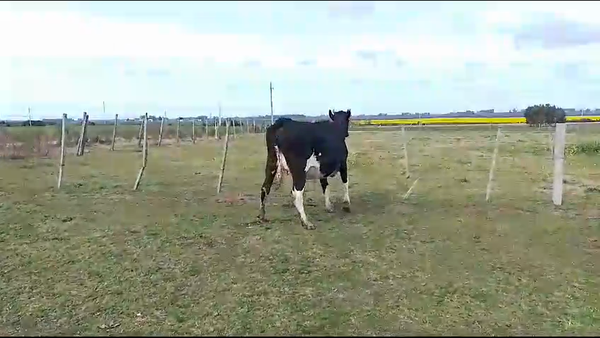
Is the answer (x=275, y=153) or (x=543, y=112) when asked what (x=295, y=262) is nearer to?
(x=275, y=153)

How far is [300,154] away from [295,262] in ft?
8.03

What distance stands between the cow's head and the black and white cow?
1.58 feet

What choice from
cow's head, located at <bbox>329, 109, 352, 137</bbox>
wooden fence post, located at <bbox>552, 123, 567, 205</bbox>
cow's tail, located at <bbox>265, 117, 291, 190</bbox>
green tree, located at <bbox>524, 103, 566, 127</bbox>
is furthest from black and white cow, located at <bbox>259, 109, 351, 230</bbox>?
green tree, located at <bbox>524, 103, 566, 127</bbox>

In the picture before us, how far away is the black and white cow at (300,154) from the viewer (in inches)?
320

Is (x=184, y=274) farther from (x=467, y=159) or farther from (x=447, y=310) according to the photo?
(x=467, y=159)

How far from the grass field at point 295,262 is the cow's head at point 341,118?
135 centimetres

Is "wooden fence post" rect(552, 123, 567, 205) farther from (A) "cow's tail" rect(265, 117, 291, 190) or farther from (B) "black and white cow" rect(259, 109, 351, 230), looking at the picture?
(A) "cow's tail" rect(265, 117, 291, 190)

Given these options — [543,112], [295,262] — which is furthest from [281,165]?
[543,112]

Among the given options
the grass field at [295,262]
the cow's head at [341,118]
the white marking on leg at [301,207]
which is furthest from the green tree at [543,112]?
the white marking on leg at [301,207]

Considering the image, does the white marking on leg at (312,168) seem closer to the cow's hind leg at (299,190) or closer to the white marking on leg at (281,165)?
the cow's hind leg at (299,190)

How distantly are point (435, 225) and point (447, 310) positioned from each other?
329cm

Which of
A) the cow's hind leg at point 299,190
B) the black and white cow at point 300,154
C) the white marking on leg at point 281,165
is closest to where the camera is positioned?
the cow's hind leg at point 299,190

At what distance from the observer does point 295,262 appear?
606 cm

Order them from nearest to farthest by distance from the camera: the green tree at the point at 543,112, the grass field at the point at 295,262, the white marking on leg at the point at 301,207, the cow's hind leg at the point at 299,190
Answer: the grass field at the point at 295,262, the white marking on leg at the point at 301,207, the cow's hind leg at the point at 299,190, the green tree at the point at 543,112
